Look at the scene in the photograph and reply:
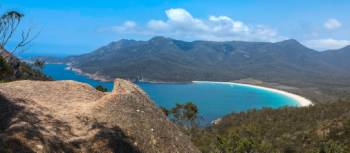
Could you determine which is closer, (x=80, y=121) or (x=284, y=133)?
(x=80, y=121)

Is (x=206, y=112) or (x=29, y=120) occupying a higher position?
(x=29, y=120)

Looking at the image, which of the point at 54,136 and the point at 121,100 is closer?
the point at 54,136

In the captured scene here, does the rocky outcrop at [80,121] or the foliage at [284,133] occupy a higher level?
the rocky outcrop at [80,121]

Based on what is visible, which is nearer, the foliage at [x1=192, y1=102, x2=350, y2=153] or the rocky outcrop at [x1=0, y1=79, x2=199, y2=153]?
the rocky outcrop at [x1=0, y1=79, x2=199, y2=153]

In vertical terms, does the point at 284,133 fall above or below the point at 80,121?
below

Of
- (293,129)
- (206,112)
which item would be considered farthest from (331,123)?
(206,112)

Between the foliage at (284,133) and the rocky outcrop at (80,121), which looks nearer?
the rocky outcrop at (80,121)

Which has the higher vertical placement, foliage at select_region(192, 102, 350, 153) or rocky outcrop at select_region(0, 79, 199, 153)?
rocky outcrop at select_region(0, 79, 199, 153)

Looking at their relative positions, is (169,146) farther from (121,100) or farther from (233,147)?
(233,147)
